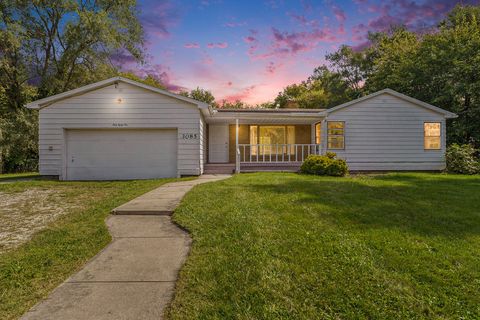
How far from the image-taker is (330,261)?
9.02ft

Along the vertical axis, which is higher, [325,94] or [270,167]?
[325,94]

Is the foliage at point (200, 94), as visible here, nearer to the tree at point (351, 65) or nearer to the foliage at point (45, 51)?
the tree at point (351, 65)

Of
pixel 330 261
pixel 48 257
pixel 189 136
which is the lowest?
pixel 48 257

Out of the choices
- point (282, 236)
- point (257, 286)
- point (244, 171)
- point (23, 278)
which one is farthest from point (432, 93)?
point (23, 278)

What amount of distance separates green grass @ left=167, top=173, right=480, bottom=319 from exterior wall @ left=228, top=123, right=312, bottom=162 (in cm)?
953

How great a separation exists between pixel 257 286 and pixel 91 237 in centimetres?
279

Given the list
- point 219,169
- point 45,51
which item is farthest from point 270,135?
point 45,51

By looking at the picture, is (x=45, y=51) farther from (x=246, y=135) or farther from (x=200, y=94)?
(x=200, y=94)

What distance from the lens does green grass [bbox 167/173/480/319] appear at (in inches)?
81.7

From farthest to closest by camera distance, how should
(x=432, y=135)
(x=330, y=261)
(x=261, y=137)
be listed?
(x=261, y=137), (x=432, y=135), (x=330, y=261)

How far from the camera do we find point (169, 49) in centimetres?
1784

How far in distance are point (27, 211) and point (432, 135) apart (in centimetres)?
1598

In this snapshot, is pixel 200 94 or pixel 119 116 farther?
pixel 200 94

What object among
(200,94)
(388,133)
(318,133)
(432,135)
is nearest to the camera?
(388,133)
